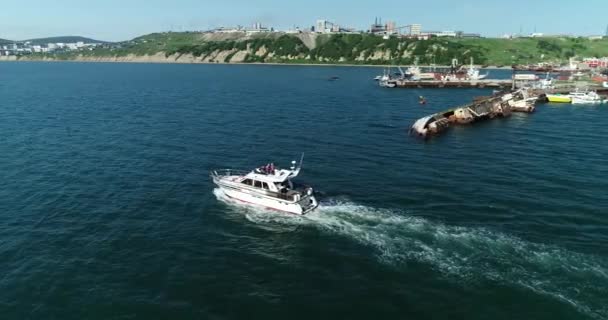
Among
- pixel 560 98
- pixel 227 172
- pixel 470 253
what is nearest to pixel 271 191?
pixel 227 172

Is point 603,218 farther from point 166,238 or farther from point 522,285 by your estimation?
point 166,238

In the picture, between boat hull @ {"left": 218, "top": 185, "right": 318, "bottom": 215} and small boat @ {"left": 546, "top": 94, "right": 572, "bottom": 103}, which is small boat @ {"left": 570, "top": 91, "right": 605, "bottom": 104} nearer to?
small boat @ {"left": 546, "top": 94, "right": 572, "bottom": 103}

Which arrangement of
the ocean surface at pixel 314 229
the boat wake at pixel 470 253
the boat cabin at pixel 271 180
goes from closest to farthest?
the ocean surface at pixel 314 229
the boat wake at pixel 470 253
the boat cabin at pixel 271 180

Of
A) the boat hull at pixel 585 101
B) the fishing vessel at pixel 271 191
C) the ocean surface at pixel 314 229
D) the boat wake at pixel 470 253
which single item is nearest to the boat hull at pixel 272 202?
the fishing vessel at pixel 271 191

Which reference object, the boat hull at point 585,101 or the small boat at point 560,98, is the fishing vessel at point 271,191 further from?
the boat hull at point 585,101

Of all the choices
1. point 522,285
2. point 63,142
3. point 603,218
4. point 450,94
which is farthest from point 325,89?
point 522,285

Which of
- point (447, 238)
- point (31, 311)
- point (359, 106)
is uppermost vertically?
point (359, 106)
